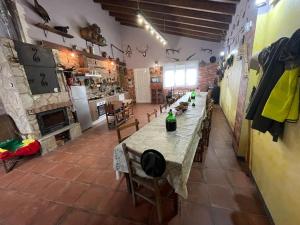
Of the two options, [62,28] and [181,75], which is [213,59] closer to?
[181,75]

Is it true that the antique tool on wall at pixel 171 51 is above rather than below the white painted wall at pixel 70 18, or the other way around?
below

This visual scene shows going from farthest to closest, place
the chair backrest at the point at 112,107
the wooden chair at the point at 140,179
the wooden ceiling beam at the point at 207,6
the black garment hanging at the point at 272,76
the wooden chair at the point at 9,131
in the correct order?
the chair backrest at the point at 112,107, the wooden ceiling beam at the point at 207,6, the wooden chair at the point at 9,131, the wooden chair at the point at 140,179, the black garment hanging at the point at 272,76

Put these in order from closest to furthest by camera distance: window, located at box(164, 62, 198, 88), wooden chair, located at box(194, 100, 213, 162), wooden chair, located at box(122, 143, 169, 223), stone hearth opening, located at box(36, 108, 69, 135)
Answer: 1. wooden chair, located at box(122, 143, 169, 223)
2. wooden chair, located at box(194, 100, 213, 162)
3. stone hearth opening, located at box(36, 108, 69, 135)
4. window, located at box(164, 62, 198, 88)

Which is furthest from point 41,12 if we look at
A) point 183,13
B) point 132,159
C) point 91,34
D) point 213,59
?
point 213,59

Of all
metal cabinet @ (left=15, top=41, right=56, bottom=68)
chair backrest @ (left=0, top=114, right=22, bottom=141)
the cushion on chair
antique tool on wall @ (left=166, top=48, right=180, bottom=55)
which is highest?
antique tool on wall @ (left=166, top=48, right=180, bottom=55)

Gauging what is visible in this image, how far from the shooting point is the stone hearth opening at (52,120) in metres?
Result: 3.16

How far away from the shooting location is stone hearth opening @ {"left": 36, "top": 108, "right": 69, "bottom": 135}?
10.4 ft

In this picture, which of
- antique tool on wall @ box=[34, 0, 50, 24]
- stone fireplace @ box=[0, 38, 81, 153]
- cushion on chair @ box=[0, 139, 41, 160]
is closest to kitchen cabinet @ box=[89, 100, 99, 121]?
stone fireplace @ box=[0, 38, 81, 153]

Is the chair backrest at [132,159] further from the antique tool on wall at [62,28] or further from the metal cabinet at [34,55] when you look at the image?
the antique tool on wall at [62,28]

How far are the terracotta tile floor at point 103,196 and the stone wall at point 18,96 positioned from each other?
32.8 inches

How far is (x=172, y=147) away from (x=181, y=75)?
6.98 m

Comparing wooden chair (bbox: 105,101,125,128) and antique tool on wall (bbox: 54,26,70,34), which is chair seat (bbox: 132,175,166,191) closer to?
wooden chair (bbox: 105,101,125,128)

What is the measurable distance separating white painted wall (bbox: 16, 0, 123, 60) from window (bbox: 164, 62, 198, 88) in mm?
3240

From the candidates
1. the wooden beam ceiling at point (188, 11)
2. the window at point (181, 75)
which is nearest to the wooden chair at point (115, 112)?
the wooden beam ceiling at point (188, 11)
